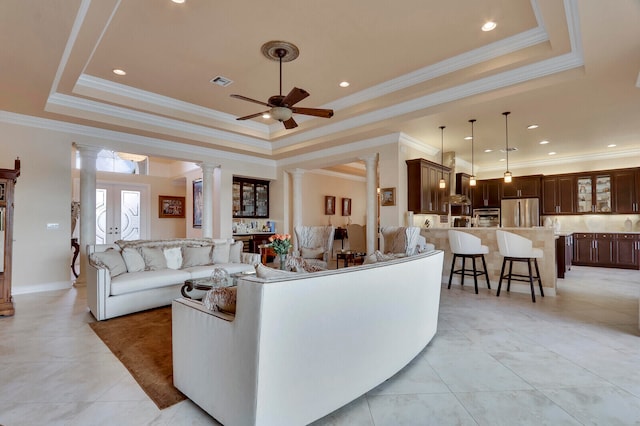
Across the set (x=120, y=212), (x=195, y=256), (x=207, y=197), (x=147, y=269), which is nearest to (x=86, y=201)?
(x=207, y=197)

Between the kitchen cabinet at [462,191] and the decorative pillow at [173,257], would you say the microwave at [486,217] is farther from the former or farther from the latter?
the decorative pillow at [173,257]

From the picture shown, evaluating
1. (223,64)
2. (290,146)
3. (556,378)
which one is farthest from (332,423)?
(290,146)

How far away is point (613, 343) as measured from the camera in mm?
2895

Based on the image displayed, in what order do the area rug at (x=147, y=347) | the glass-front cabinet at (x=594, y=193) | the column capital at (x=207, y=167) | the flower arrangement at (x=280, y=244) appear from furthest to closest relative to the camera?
the glass-front cabinet at (x=594, y=193)
the column capital at (x=207, y=167)
the flower arrangement at (x=280, y=244)
the area rug at (x=147, y=347)

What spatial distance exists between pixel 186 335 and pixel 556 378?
2592 mm

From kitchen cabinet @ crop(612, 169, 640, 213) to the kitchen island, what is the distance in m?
4.67

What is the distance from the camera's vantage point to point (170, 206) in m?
9.70

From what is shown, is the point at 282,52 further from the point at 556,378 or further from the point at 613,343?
the point at 613,343

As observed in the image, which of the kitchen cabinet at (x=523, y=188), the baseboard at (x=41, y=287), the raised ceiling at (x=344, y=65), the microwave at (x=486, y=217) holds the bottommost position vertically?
the baseboard at (x=41, y=287)

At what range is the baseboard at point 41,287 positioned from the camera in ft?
16.0

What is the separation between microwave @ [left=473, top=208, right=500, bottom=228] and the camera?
30.0 feet

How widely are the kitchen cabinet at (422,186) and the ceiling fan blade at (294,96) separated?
3225 mm

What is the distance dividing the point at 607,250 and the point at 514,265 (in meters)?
4.28

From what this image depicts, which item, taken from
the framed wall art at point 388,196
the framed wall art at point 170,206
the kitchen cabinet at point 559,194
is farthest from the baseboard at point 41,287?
the kitchen cabinet at point 559,194
